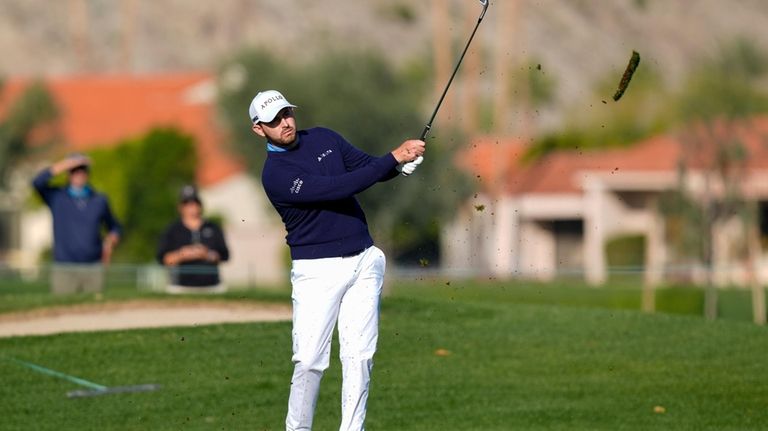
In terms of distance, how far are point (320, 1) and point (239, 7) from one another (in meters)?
9.05

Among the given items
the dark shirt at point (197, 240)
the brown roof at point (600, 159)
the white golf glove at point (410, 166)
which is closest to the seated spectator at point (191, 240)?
the dark shirt at point (197, 240)

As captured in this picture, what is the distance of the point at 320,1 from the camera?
419 ft

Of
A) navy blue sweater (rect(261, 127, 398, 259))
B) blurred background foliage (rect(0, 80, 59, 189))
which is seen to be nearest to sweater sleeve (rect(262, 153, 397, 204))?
navy blue sweater (rect(261, 127, 398, 259))

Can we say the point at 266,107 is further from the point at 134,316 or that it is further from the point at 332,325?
the point at 134,316

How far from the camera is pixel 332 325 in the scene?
10.4 m

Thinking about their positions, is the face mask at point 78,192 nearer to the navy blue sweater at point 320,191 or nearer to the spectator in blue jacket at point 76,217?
the spectator in blue jacket at point 76,217

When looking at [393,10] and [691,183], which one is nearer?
[691,183]

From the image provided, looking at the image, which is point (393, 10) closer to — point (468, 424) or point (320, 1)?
point (320, 1)

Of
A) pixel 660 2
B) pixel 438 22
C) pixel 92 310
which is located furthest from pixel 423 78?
pixel 92 310

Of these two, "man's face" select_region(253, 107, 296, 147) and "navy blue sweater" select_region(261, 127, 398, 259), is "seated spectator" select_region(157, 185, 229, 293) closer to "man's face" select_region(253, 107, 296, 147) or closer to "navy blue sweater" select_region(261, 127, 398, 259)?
"navy blue sweater" select_region(261, 127, 398, 259)

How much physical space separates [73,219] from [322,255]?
30.4 ft

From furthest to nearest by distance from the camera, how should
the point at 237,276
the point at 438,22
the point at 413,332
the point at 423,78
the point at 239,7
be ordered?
the point at 239,7 → the point at 423,78 → the point at 438,22 → the point at 237,276 → the point at 413,332

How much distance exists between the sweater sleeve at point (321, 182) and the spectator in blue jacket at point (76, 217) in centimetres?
886

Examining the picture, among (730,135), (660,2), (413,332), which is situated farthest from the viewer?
(660,2)
